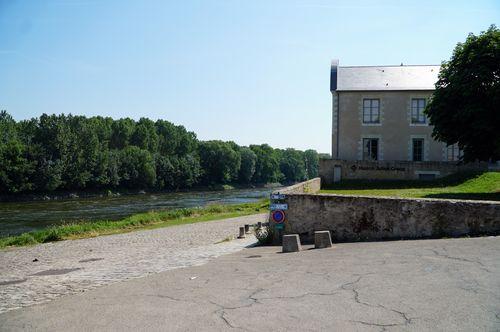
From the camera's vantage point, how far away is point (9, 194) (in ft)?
223

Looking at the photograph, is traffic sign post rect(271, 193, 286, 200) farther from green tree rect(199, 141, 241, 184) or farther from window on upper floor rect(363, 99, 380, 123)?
green tree rect(199, 141, 241, 184)

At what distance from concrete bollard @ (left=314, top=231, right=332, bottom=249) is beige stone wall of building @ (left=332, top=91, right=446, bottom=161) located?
2551 cm

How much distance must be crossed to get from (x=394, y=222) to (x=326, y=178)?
21312mm

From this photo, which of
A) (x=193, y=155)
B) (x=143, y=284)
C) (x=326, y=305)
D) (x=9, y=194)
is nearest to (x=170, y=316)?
(x=326, y=305)

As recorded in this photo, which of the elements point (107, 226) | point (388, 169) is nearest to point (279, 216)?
point (107, 226)

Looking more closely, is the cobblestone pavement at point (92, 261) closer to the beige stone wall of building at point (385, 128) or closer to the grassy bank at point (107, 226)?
the grassy bank at point (107, 226)

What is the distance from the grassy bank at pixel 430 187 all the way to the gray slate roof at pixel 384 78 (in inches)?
332

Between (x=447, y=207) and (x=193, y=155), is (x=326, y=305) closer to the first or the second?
(x=447, y=207)

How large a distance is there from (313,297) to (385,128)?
101ft

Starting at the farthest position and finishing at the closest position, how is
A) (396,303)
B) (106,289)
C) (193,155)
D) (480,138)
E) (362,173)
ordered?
(193,155) → (362,173) → (480,138) → (106,289) → (396,303)

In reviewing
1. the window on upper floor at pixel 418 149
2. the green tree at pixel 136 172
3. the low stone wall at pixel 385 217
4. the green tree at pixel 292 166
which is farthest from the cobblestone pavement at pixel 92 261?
the green tree at pixel 292 166

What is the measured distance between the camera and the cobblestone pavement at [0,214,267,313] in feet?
31.0

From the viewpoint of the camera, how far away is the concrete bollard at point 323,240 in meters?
11.3

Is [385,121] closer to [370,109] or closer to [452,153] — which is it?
[370,109]
